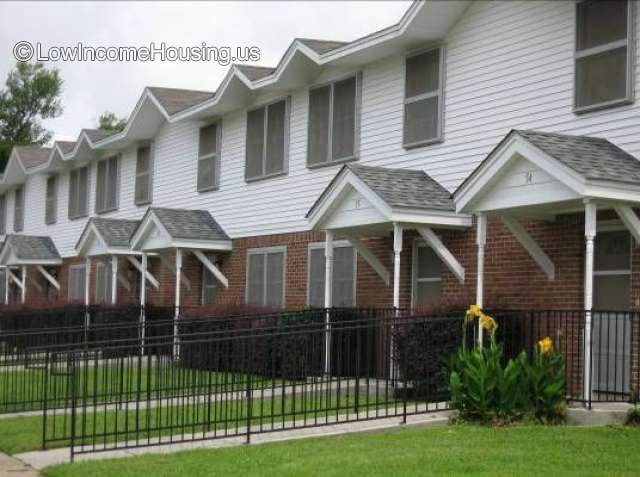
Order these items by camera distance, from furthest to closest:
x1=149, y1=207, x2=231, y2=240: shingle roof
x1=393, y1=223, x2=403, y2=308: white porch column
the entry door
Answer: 1. x1=149, y1=207, x2=231, y2=240: shingle roof
2. x1=393, y1=223, x2=403, y2=308: white porch column
3. the entry door

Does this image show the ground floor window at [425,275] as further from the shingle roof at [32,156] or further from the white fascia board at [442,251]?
the shingle roof at [32,156]

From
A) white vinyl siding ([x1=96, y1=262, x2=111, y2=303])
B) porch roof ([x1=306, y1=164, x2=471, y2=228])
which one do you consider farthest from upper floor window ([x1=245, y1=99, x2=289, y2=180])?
white vinyl siding ([x1=96, y1=262, x2=111, y2=303])

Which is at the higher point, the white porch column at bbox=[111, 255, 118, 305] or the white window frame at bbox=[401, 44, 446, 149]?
the white window frame at bbox=[401, 44, 446, 149]

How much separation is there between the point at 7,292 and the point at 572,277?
25.7 metres

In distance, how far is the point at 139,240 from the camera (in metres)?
24.2

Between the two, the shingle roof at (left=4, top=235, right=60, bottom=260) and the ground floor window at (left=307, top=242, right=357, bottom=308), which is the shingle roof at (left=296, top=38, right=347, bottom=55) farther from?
the shingle roof at (left=4, top=235, right=60, bottom=260)

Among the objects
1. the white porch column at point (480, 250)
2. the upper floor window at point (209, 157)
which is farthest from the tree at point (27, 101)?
the white porch column at point (480, 250)

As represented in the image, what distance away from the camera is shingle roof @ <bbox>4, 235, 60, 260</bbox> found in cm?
3259

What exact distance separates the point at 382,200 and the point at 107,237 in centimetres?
1258

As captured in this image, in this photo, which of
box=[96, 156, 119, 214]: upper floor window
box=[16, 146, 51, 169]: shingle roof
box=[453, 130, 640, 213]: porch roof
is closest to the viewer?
box=[453, 130, 640, 213]: porch roof

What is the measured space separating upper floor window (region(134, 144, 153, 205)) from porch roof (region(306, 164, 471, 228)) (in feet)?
34.9

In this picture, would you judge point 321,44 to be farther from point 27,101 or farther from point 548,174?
point 27,101

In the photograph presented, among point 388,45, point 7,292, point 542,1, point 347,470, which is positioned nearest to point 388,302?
point 388,45

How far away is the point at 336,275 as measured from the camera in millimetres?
19125
